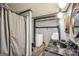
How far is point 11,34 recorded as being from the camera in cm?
148

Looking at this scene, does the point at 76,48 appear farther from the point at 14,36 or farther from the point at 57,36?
the point at 14,36

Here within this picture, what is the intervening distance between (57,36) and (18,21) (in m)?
0.44

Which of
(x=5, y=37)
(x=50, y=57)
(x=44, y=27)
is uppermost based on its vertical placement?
(x=44, y=27)

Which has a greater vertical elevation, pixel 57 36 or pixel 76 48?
pixel 57 36

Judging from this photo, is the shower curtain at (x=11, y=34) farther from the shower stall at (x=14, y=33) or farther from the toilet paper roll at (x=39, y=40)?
the toilet paper roll at (x=39, y=40)

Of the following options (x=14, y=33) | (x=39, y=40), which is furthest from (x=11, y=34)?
(x=39, y=40)

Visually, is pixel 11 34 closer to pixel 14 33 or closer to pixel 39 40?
pixel 14 33

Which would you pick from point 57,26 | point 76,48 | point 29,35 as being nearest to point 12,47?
point 29,35

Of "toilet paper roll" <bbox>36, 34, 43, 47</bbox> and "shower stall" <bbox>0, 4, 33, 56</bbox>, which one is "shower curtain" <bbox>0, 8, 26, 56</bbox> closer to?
"shower stall" <bbox>0, 4, 33, 56</bbox>

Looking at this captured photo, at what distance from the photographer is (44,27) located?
58.4 inches

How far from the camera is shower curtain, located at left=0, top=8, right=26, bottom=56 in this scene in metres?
1.48

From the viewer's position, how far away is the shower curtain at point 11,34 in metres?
1.48

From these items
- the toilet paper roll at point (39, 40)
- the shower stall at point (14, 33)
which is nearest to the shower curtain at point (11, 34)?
the shower stall at point (14, 33)

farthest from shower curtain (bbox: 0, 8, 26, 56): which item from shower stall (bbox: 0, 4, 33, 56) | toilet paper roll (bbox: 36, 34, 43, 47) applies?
toilet paper roll (bbox: 36, 34, 43, 47)
